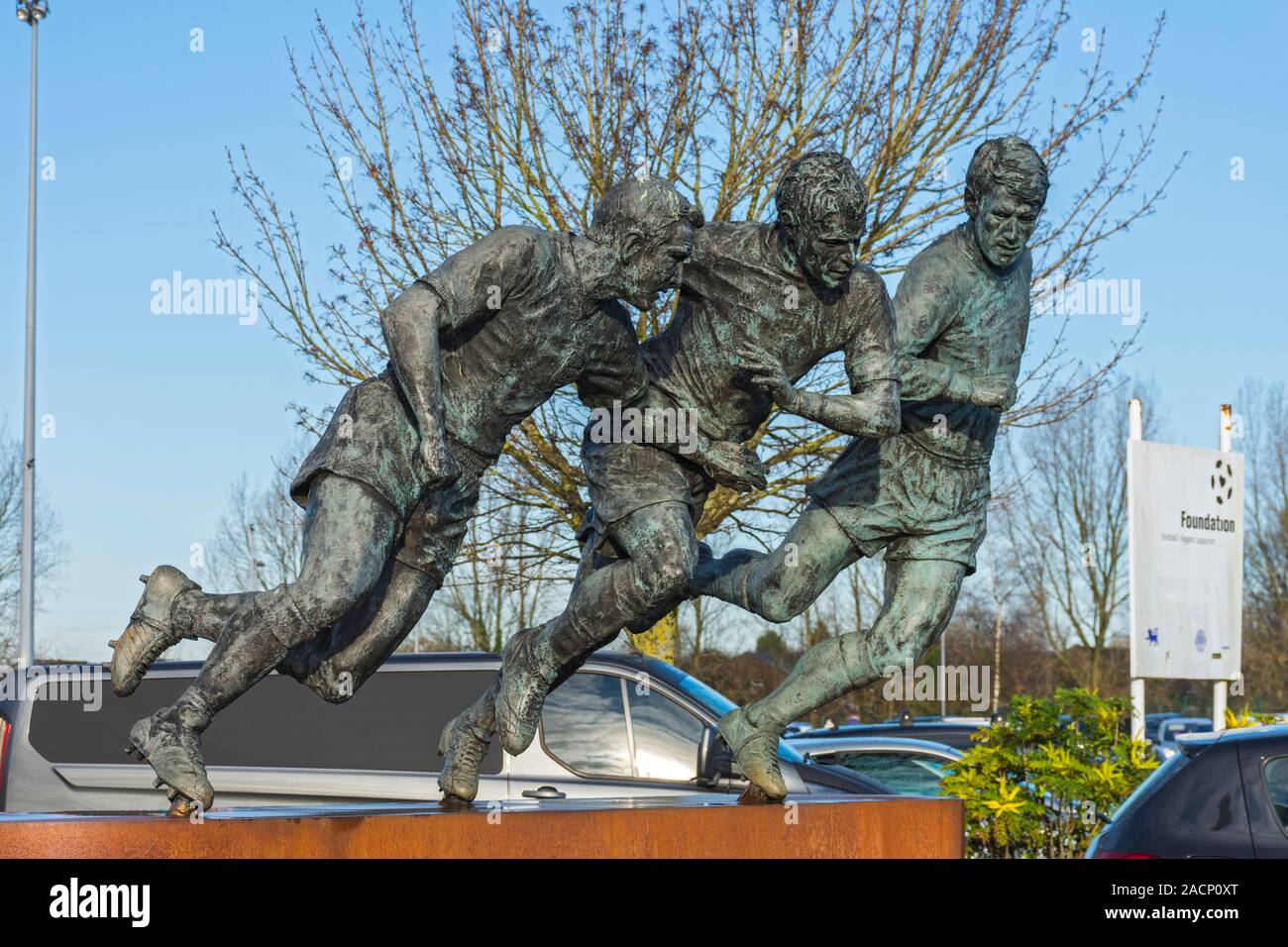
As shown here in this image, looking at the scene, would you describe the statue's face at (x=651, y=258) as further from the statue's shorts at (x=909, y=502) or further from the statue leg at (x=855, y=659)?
the statue leg at (x=855, y=659)

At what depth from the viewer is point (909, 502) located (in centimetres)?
529

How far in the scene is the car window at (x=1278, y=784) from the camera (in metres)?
6.16

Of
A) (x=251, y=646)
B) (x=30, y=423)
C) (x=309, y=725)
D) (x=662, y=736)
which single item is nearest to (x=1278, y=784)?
(x=662, y=736)

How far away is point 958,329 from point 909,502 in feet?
2.01

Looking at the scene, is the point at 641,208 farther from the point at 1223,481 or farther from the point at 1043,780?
the point at 1223,481

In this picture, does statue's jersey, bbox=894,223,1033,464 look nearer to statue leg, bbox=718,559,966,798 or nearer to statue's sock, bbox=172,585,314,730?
statue leg, bbox=718,559,966,798

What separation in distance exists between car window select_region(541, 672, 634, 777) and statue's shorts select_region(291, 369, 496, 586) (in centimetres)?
404

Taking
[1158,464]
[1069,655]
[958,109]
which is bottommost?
[1069,655]

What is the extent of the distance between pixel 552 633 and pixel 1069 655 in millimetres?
41667

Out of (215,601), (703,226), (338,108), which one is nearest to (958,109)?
(338,108)

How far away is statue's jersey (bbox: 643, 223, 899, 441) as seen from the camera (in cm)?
508

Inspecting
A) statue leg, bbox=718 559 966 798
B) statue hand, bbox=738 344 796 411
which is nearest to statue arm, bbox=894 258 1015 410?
statue hand, bbox=738 344 796 411
